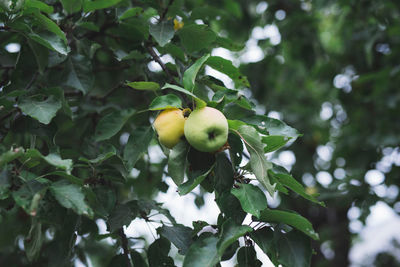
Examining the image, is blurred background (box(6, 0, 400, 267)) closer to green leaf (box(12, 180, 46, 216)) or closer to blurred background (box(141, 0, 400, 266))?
blurred background (box(141, 0, 400, 266))

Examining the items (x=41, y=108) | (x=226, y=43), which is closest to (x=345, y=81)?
(x=226, y=43)

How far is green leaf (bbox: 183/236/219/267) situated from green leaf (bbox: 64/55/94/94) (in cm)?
84

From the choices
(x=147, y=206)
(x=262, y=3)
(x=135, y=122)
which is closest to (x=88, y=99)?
(x=135, y=122)

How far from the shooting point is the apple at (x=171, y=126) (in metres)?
1.22

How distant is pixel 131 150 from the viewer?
139cm

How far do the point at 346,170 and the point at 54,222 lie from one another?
9.25ft

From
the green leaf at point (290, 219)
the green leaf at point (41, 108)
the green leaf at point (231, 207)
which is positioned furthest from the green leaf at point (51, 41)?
the green leaf at point (290, 219)

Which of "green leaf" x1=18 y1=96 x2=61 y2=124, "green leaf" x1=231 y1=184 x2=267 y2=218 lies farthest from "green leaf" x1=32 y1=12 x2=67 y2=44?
"green leaf" x1=231 y1=184 x2=267 y2=218

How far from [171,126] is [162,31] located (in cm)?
52

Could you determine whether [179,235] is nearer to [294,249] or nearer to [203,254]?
[203,254]

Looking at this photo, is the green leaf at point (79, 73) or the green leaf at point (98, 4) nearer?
the green leaf at point (98, 4)

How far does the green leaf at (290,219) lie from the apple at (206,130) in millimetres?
237

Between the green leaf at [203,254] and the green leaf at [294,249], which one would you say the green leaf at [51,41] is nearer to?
the green leaf at [203,254]

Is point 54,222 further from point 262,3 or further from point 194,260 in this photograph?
point 262,3
